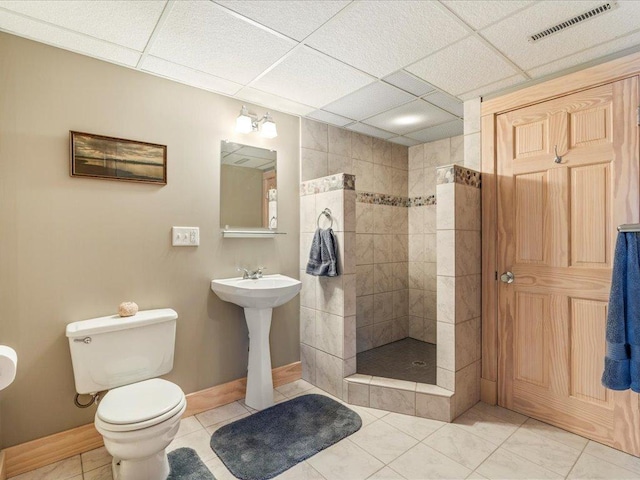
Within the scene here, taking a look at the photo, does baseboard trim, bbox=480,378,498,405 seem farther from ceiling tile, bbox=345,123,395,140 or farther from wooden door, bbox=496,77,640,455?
ceiling tile, bbox=345,123,395,140

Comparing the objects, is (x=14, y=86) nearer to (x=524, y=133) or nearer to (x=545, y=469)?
(x=524, y=133)

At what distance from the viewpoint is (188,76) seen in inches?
87.0

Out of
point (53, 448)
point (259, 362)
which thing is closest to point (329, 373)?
point (259, 362)

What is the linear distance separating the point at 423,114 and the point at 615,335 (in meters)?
2.06

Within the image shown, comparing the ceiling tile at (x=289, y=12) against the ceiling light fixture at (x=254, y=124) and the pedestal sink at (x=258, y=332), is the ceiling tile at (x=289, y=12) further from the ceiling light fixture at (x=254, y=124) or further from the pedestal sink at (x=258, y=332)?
the pedestal sink at (x=258, y=332)

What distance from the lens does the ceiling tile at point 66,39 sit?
5.46 ft

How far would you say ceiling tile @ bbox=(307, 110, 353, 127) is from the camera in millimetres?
2855

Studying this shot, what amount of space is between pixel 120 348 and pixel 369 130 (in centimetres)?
272

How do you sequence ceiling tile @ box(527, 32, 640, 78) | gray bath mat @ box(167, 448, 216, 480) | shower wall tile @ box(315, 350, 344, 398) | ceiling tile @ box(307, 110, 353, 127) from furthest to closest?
ceiling tile @ box(307, 110, 353, 127) → shower wall tile @ box(315, 350, 344, 398) → ceiling tile @ box(527, 32, 640, 78) → gray bath mat @ box(167, 448, 216, 480)

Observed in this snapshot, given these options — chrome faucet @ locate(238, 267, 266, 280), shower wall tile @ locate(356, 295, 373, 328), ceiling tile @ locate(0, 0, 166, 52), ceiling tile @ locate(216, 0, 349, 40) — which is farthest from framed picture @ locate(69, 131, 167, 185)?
shower wall tile @ locate(356, 295, 373, 328)

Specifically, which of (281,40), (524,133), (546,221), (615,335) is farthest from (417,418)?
(281,40)

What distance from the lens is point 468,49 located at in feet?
6.27

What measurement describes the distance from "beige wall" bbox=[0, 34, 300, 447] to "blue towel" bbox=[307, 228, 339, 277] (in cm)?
50

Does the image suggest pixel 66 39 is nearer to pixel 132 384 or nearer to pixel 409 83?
pixel 132 384
